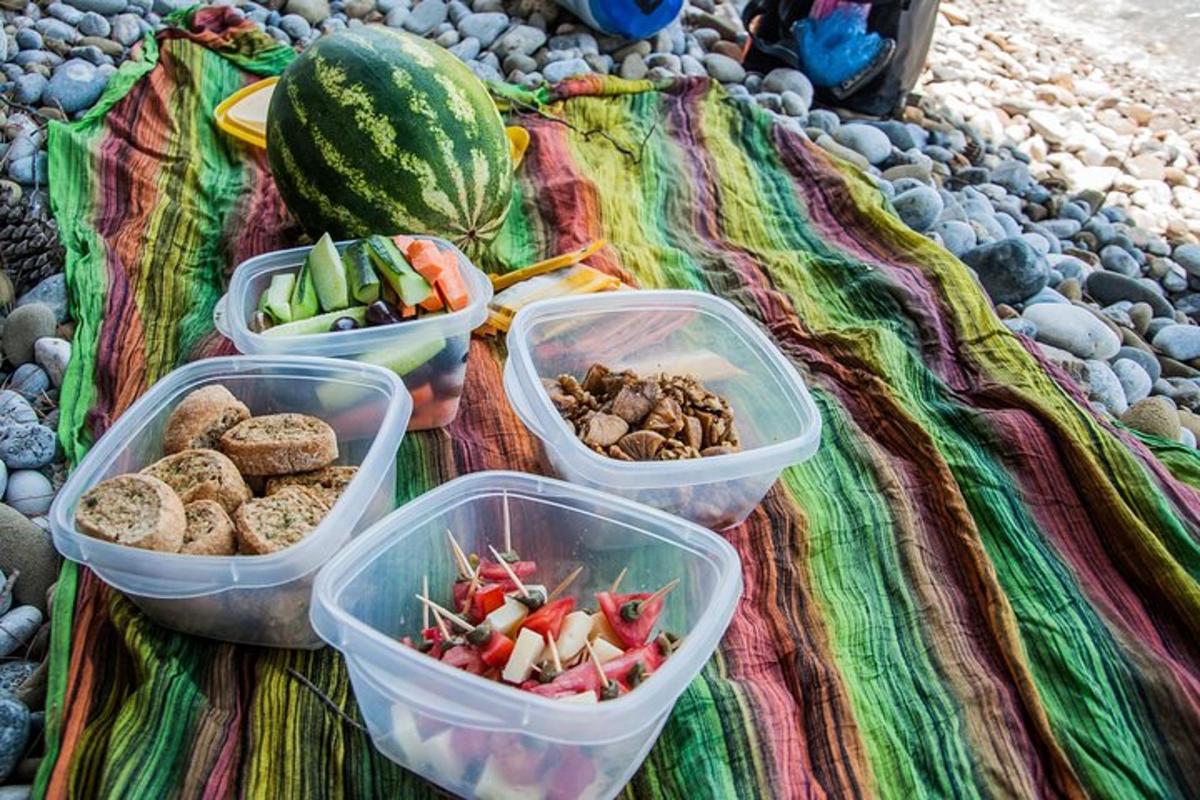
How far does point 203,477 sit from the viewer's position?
1461 millimetres

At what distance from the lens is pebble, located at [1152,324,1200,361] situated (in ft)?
8.34

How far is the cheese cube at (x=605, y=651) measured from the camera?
128 cm

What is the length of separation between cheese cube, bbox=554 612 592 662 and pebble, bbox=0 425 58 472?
100 centimetres

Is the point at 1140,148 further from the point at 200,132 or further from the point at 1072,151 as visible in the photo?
the point at 200,132

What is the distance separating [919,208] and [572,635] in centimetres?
191

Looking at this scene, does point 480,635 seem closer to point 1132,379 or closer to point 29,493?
point 29,493

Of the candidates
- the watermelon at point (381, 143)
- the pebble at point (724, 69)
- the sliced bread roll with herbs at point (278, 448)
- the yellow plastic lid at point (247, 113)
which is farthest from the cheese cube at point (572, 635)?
the pebble at point (724, 69)

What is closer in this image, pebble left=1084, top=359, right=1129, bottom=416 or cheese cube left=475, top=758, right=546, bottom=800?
cheese cube left=475, top=758, right=546, bottom=800

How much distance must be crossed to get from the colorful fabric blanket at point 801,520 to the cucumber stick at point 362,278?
27 cm

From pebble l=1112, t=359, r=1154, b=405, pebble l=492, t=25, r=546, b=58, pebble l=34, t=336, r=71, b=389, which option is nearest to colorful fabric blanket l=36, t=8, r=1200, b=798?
pebble l=34, t=336, r=71, b=389

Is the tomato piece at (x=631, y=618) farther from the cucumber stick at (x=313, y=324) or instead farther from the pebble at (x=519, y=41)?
the pebble at (x=519, y=41)

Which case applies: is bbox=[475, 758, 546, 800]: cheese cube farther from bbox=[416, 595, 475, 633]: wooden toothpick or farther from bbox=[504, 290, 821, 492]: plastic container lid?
bbox=[504, 290, 821, 492]: plastic container lid

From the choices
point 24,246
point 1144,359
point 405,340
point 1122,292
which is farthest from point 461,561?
point 1122,292

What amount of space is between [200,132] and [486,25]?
1.08 metres
